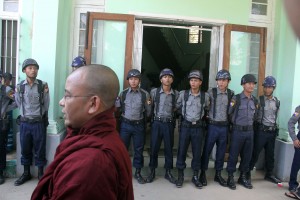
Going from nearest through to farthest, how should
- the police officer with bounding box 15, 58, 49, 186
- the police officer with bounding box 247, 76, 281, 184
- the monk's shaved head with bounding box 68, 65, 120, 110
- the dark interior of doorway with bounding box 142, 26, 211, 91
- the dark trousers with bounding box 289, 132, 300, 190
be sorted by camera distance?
the monk's shaved head with bounding box 68, 65, 120, 110, the police officer with bounding box 15, 58, 49, 186, the dark trousers with bounding box 289, 132, 300, 190, the police officer with bounding box 247, 76, 281, 184, the dark interior of doorway with bounding box 142, 26, 211, 91

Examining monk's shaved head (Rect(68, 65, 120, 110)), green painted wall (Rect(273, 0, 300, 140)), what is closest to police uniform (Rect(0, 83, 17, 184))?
monk's shaved head (Rect(68, 65, 120, 110))

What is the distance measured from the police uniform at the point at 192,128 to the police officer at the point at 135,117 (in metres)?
0.67

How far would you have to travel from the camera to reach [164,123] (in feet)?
17.1

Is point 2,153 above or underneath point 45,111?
underneath

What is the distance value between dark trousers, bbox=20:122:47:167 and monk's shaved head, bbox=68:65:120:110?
3.52m

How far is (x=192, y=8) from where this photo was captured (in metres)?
5.69

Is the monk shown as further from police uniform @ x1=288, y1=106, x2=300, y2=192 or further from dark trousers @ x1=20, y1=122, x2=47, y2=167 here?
police uniform @ x1=288, y1=106, x2=300, y2=192

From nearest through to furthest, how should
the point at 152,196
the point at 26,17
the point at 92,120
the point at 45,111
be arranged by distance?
1. the point at 92,120
2. the point at 152,196
3. the point at 45,111
4. the point at 26,17

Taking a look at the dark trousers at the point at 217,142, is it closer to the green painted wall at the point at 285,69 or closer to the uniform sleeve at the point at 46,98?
the green painted wall at the point at 285,69

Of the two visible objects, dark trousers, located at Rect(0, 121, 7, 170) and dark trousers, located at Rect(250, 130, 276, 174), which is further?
dark trousers, located at Rect(250, 130, 276, 174)

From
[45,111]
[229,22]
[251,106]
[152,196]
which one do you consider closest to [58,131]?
[45,111]

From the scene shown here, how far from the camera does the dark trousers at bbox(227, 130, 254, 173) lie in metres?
5.18

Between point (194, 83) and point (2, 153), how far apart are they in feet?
10.9

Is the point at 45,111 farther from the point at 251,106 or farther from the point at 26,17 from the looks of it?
the point at 251,106
